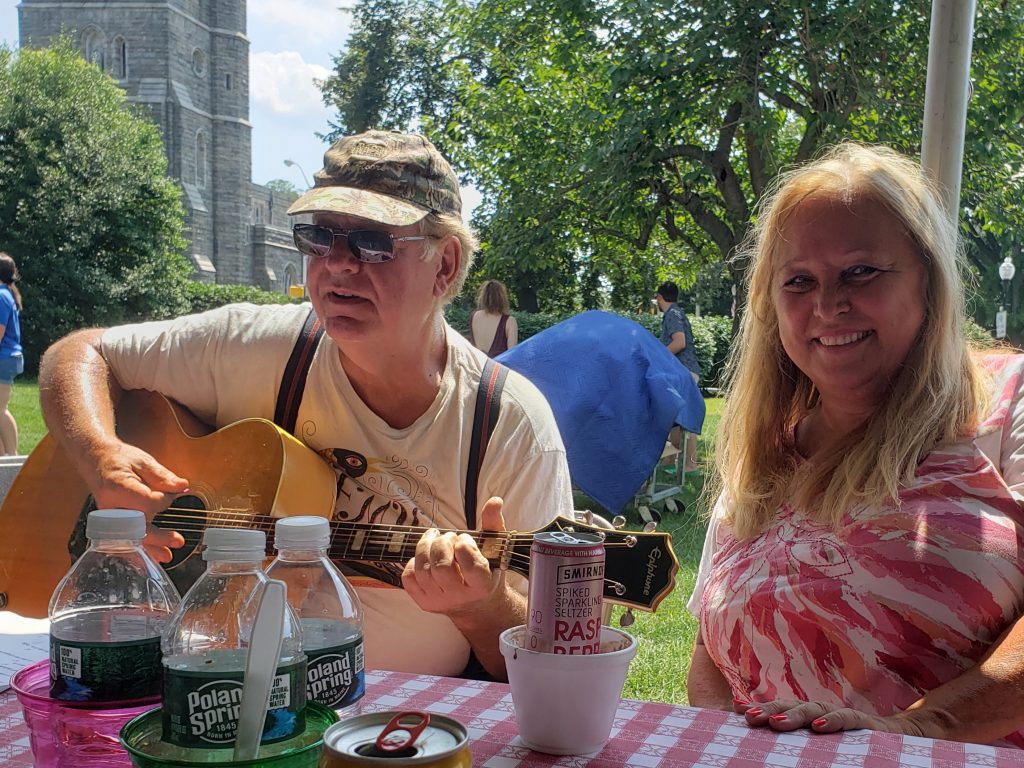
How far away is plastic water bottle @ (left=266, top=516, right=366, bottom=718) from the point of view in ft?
3.83

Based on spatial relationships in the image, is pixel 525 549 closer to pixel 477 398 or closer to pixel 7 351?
pixel 477 398

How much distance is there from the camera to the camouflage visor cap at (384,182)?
204 centimetres

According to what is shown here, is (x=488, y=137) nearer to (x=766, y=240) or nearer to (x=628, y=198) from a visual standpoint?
(x=628, y=198)

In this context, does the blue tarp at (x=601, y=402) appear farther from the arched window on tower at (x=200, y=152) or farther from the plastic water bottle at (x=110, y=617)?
the arched window on tower at (x=200, y=152)

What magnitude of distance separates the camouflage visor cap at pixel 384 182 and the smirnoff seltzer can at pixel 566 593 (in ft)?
3.61

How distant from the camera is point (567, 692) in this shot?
1146mm

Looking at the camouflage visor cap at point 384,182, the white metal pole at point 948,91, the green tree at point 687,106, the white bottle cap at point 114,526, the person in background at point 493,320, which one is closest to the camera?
the white bottle cap at point 114,526

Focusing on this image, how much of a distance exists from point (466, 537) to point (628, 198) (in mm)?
10419

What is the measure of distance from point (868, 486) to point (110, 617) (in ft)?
4.25

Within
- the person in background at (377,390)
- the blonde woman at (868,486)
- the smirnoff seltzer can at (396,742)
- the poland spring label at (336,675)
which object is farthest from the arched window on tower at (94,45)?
the smirnoff seltzer can at (396,742)

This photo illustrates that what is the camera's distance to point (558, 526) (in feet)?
5.38

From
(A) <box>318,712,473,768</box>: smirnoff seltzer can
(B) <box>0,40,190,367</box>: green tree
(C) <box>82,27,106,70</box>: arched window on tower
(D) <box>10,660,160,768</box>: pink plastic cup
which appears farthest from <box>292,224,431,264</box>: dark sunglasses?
(C) <box>82,27,106,70</box>: arched window on tower

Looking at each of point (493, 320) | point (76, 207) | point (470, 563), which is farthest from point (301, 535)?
point (76, 207)

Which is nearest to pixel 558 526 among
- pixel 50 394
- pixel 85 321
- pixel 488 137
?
pixel 50 394
